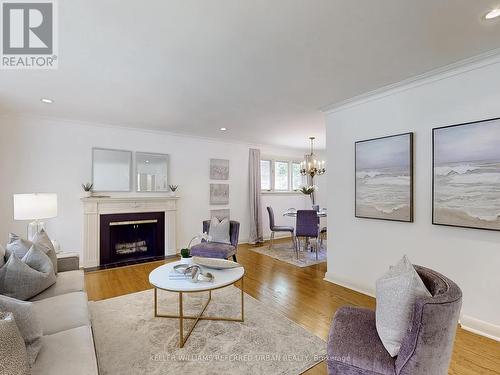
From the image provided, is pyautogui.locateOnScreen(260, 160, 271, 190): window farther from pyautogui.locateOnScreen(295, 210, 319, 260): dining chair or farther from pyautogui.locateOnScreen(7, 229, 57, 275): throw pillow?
pyautogui.locateOnScreen(7, 229, 57, 275): throw pillow

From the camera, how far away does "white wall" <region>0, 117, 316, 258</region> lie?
388cm

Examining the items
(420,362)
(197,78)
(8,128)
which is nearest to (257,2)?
(197,78)

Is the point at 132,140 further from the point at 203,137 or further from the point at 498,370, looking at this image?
the point at 498,370

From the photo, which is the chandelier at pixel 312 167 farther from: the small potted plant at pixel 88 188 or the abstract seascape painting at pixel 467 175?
the small potted plant at pixel 88 188

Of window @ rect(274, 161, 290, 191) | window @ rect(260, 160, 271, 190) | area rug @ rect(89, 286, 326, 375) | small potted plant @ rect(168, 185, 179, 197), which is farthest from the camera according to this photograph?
window @ rect(274, 161, 290, 191)

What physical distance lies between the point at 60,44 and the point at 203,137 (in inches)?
141

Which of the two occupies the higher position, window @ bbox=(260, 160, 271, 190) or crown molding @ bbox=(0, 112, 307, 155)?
crown molding @ bbox=(0, 112, 307, 155)

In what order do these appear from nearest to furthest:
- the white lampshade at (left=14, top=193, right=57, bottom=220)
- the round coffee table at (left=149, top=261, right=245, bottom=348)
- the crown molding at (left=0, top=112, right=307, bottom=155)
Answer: the round coffee table at (left=149, top=261, right=245, bottom=348) → the white lampshade at (left=14, top=193, right=57, bottom=220) → the crown molding at (left=0, top=112, right=307, bottom=155)

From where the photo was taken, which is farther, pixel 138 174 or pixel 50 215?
pixel 138 174

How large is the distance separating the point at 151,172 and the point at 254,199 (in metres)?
2.58

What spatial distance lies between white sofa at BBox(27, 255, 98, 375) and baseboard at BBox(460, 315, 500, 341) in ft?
10.2

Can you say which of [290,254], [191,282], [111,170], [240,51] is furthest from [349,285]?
[111,170]

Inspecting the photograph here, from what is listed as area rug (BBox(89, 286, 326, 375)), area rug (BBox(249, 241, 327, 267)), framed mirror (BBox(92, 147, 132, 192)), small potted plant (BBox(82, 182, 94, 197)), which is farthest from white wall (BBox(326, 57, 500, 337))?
small potted plant (BBox(82, 182, 94, 197))

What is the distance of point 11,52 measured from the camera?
220 cm
